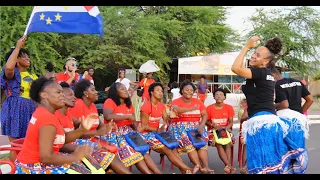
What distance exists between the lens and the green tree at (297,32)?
27.2 m

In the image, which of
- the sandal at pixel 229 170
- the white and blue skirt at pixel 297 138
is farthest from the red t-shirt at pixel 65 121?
the sandal at pixel 229 170

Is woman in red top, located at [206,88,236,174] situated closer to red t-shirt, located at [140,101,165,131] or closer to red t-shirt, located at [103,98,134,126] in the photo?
red t-shirt, located at [140,101,165,131]

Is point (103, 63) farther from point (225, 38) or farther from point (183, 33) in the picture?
point (225, 38)

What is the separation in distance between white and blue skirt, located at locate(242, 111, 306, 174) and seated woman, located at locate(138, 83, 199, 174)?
1.62m

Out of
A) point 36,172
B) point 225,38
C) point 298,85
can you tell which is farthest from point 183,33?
point 36,172

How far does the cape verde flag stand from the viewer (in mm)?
5352

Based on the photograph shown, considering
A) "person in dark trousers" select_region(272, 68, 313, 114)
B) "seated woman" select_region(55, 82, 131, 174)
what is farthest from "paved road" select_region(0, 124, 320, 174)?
"person in dark trousers" select_region(272, 68, 313, 114)

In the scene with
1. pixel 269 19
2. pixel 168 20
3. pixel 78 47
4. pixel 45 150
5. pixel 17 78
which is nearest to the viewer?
pixel 45 150

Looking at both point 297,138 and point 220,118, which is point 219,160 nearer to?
point 220,118

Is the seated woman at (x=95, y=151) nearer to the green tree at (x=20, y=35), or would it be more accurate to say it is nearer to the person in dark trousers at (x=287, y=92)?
the person in dark trousers at (x=287, y=92)

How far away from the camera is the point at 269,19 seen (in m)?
28.4

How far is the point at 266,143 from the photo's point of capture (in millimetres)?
4418

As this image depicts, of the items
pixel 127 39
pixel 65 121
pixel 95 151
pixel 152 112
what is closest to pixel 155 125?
pixel 152 112

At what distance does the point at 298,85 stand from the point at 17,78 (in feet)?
11.5
